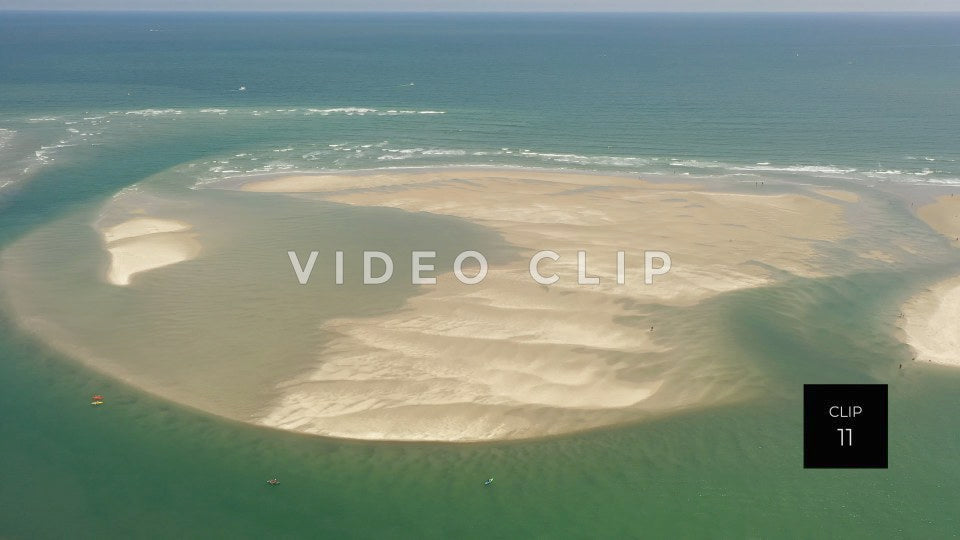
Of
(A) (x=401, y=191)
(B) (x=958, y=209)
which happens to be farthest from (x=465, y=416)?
(B) (x=958, y=209)

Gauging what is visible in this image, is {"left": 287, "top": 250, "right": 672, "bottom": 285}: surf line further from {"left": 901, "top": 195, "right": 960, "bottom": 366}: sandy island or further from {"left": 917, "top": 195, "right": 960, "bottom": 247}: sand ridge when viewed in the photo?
{"left": 917, "top": 195, "right": 960, "bottom": 247}: sand ridge

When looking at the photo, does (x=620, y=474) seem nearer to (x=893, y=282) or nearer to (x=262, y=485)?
(x=262, y=485)

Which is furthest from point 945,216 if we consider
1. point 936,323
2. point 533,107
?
point 533,107

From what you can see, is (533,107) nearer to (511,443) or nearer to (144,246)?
(144,246)

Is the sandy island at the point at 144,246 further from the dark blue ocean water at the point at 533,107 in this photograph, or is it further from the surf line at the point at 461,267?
the dark blue ocean water at the point at 533,107

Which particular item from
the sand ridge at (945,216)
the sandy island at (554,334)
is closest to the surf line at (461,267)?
the sandy island at (554,334)

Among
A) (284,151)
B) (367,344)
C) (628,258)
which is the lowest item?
(367,344)

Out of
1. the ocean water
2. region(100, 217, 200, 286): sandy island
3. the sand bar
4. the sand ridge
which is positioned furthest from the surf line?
the sand ridge
